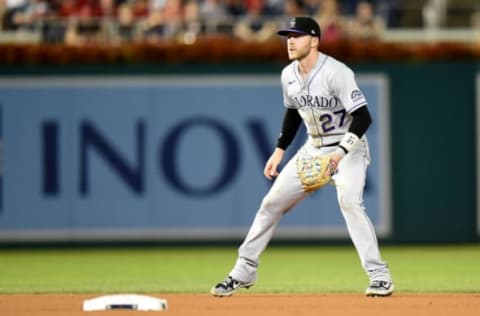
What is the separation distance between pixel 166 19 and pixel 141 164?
7.14 ft

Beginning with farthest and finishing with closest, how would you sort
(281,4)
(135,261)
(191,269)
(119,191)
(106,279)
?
(281,4) < (119,191) < (135,261) < (191,269) < (106,279)

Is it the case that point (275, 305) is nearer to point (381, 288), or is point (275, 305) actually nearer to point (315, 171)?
point (381, 288)

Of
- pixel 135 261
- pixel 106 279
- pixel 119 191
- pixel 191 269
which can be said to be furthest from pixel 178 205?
pixel 106 279

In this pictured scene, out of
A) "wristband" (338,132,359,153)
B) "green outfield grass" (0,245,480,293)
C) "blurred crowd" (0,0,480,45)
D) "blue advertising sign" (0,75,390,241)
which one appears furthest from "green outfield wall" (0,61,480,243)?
"wristband" (338,132,359,153)

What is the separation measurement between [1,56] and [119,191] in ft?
7.58

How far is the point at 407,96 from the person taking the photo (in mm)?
15930

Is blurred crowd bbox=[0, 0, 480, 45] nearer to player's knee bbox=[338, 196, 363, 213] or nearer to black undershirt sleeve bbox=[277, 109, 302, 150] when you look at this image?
black undershirt sleeve bbox=[277, 109, 302, 150]

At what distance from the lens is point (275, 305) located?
8.86 m

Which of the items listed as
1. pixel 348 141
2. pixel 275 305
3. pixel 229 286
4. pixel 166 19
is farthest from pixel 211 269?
pixel 166 19

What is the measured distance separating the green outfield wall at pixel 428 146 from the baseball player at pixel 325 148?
6.42 meters

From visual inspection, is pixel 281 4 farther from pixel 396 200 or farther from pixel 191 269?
pixel 191 269

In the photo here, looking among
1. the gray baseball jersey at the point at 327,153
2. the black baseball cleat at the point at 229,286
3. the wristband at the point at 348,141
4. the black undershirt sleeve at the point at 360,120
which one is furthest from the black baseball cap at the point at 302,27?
the black baseball cleat at the point at 229,286

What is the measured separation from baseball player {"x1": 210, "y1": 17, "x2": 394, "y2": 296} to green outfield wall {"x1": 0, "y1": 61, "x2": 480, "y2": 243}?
6.42 meters

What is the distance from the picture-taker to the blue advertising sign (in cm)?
1556
